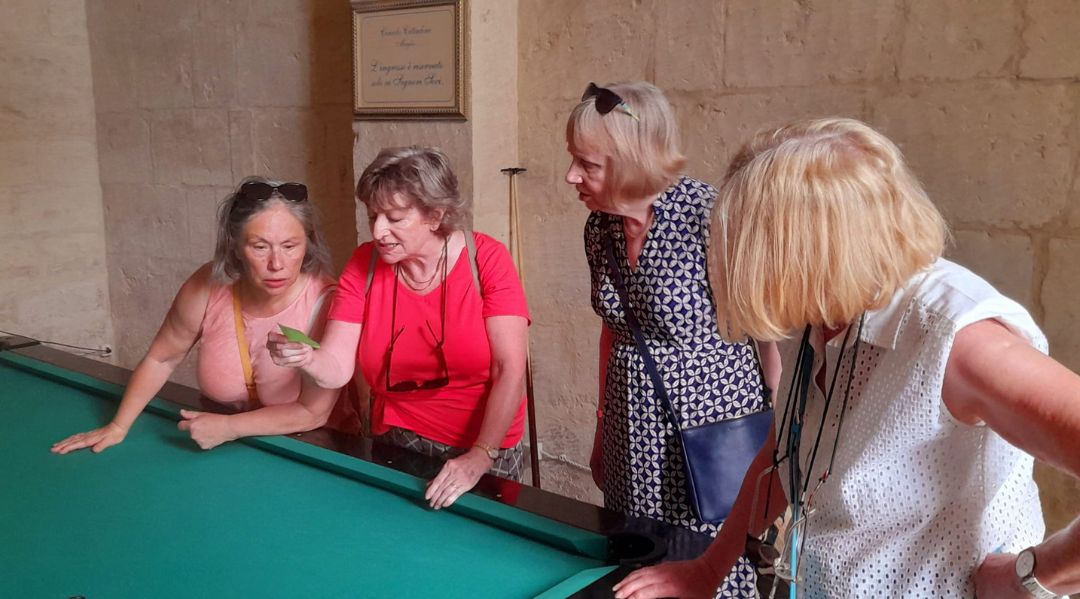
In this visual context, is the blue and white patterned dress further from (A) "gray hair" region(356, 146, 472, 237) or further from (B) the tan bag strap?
(B) the tan bag strap

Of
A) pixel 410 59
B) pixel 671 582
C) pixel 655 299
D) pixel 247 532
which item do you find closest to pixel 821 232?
pixel 671 582

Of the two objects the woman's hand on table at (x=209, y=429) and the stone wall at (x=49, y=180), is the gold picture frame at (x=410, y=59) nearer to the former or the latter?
the woman's hand on table at (x=209, y=429)

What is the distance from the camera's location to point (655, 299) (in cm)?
201

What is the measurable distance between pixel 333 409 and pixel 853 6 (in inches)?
73.1

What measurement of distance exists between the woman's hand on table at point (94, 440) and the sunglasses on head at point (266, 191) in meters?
0.66

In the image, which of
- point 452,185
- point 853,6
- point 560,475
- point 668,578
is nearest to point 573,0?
point 853,6

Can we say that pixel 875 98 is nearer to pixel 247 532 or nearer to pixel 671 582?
pixel 671 582

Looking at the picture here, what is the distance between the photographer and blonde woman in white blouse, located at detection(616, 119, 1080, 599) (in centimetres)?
102

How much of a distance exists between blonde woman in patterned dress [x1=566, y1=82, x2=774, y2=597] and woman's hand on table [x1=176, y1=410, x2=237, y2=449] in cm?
92

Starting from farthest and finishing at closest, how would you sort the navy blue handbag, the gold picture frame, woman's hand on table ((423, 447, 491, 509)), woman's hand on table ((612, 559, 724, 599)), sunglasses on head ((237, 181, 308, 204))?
the gold picture frame
sunglasses on head ((237, 181, 308, 204))
the navy blue handbag
woman's hand on table ((423, 447, 491, 509))
woman's hand on table ((612, 559, 724, 599))

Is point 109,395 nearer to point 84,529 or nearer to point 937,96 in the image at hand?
point 84,529

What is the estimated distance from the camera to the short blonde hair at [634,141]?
2.05 meters

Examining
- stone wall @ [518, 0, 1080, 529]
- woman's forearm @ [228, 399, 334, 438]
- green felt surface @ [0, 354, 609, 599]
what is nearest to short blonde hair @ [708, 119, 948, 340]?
green felt surface @ [0, 354, 609, 599]

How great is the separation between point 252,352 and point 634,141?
3.86ft
